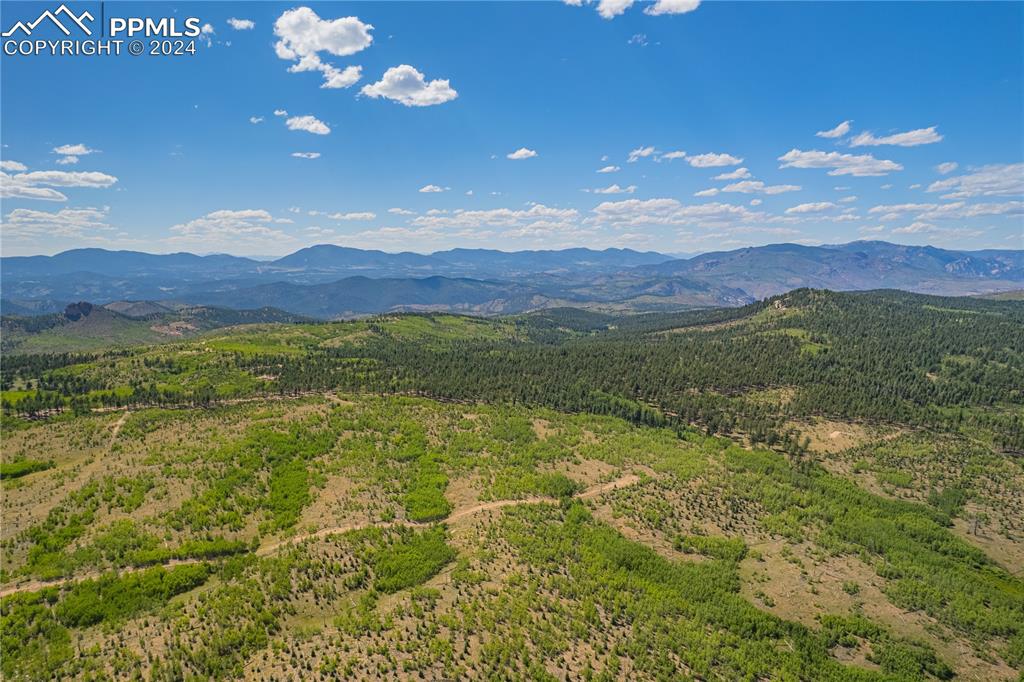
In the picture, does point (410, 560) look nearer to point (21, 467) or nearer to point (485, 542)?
point (485, 542)

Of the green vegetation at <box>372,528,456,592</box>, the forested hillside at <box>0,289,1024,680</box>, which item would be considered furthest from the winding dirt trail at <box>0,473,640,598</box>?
the green vegetation at <box>372,528,456,592</box>

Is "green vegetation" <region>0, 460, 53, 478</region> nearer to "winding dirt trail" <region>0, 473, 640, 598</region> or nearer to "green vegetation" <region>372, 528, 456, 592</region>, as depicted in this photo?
"winding dirt trail" <region>0, 473, 640, 598</region>

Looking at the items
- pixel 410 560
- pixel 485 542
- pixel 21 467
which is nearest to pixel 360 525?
pixel 410 560

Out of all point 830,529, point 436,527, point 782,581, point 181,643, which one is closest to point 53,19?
point 181,643

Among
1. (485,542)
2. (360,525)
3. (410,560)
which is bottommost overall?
(485,542)

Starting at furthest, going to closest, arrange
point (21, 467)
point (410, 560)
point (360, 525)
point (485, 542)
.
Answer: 1. point (21, 467)
2. point (360, 525)
3. point (485, 542)
4. point (410, 560)

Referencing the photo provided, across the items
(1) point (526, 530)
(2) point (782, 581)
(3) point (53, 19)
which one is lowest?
(2) point (782, 581)

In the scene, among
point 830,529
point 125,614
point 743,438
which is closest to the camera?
point 125,614

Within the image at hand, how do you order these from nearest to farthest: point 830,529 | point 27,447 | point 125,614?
point 125,614 → point 830,529 → point 27,447

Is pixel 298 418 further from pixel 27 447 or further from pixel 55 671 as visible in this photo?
pixel 55 671
